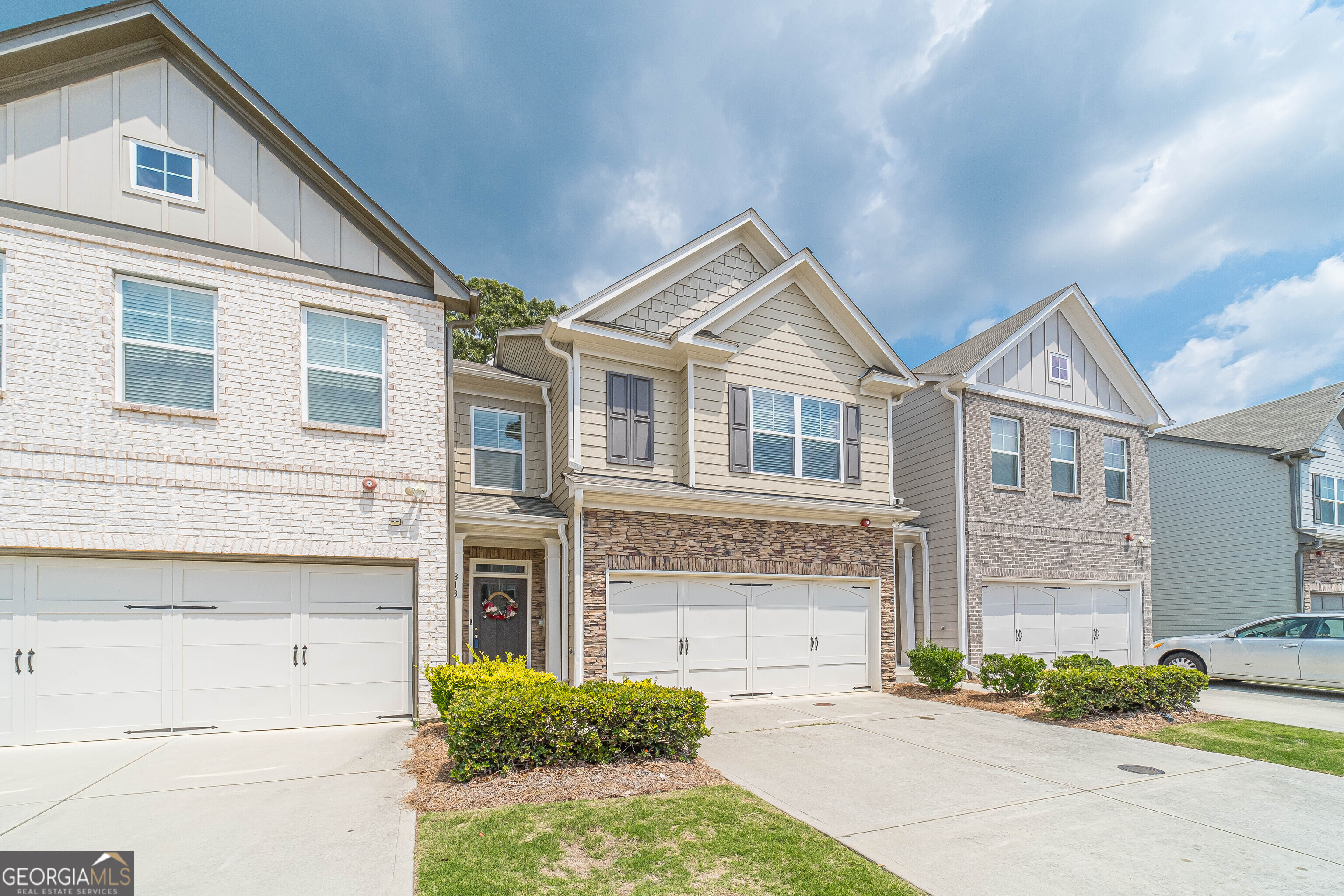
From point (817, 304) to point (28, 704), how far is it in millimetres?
12911

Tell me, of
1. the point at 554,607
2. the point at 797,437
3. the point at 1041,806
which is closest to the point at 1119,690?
the point at 1041,806

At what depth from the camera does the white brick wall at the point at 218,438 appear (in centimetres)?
828

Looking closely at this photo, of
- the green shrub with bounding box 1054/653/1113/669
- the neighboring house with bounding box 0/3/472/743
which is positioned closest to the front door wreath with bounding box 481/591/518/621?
the neighboring house with bounding box 0/3/472/743

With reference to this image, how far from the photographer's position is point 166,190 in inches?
360

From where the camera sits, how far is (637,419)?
1197 centimetres

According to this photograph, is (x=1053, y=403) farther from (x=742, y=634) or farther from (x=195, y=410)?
(x=195, y=410)

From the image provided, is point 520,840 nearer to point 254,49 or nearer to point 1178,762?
point 1178,762

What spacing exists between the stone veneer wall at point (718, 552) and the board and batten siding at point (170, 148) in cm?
501

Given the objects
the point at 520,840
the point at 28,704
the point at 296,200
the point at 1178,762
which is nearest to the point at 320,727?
the point at 28,704

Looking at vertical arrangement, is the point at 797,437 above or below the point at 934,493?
above

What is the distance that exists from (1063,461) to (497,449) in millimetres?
12646

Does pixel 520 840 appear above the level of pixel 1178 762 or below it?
above

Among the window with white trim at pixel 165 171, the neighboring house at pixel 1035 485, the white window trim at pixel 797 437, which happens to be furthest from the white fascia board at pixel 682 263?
the window with white trim at pixel 165 171

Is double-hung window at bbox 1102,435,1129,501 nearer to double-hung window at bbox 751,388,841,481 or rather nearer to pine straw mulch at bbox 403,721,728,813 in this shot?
double-hung window at bbox 751,388,841,481
